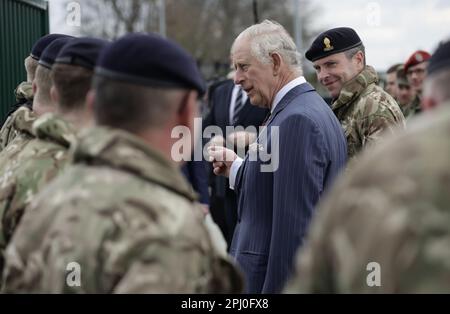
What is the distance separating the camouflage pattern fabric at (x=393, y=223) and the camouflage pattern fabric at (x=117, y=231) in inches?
17.0

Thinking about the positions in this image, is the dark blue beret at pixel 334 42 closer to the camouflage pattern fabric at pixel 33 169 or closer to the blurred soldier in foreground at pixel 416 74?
the camouflage pattern fabric at pixel 33 169

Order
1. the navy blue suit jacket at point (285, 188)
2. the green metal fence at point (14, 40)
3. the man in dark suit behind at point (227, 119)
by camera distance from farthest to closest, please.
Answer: the man in dark suit behind at point (227, 119) < the green metal fence at point (14, 40) < the navy blue suit jacket at point (285, 188)

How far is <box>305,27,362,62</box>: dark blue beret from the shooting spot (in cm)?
543

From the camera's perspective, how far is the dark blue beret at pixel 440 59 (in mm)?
2004

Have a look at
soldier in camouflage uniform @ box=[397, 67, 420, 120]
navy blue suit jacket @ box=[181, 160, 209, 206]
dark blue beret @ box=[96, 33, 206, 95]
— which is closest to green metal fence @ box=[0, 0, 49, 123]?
navy blue suit jacket @ box=[181, 160, 209, 206]

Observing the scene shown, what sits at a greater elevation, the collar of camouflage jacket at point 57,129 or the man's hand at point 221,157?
the collar of camouflage jacket at point 57,129

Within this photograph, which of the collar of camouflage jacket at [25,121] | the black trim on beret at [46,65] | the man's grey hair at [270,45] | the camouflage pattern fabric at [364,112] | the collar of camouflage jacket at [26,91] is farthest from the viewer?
the camouflage pattern fabric at [364,112]

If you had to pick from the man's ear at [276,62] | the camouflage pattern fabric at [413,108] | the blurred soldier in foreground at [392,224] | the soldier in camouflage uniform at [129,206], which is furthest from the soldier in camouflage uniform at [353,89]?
the blurred soldier in foreground at [392,224]

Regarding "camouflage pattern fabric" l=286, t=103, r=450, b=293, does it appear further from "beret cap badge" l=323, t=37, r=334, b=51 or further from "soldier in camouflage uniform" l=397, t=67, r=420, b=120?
"soldier in camouflage uniform" l=397, t=67, r=420, b=120

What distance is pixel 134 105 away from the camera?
2246 mm

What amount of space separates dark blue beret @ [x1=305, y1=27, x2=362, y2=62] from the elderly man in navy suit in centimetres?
88

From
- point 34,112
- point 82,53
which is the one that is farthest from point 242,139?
point 82,53

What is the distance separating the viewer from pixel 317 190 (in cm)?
415
